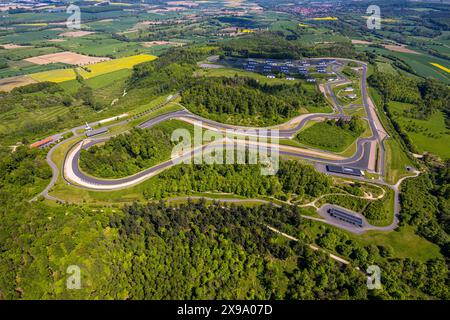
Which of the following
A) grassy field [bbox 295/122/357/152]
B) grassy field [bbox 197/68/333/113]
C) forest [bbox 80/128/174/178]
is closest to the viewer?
forest [bbox 80/128/174/178]

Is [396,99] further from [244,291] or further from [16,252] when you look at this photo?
[16,252]

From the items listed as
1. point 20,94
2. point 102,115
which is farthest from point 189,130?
point 20,94

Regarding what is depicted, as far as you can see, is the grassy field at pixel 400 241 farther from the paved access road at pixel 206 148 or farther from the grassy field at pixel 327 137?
the grassy field at pixel 327 137

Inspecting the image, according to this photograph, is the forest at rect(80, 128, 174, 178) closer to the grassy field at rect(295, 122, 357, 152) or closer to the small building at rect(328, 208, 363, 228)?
the grassy field at rect(295, 122, 357, 152)

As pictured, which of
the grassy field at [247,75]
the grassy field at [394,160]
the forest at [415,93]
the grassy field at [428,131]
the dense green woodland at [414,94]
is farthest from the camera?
the grassy field at [247,75]

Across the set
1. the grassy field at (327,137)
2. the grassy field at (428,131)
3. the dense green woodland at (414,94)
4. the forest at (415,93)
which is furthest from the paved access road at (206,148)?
the forest at (415,93)

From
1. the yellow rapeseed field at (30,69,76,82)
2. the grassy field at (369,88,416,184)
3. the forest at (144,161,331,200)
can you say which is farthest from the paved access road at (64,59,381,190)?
the yellow rapeseed field at (30,69,76,82)

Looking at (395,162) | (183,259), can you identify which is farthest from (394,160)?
(183,259)
